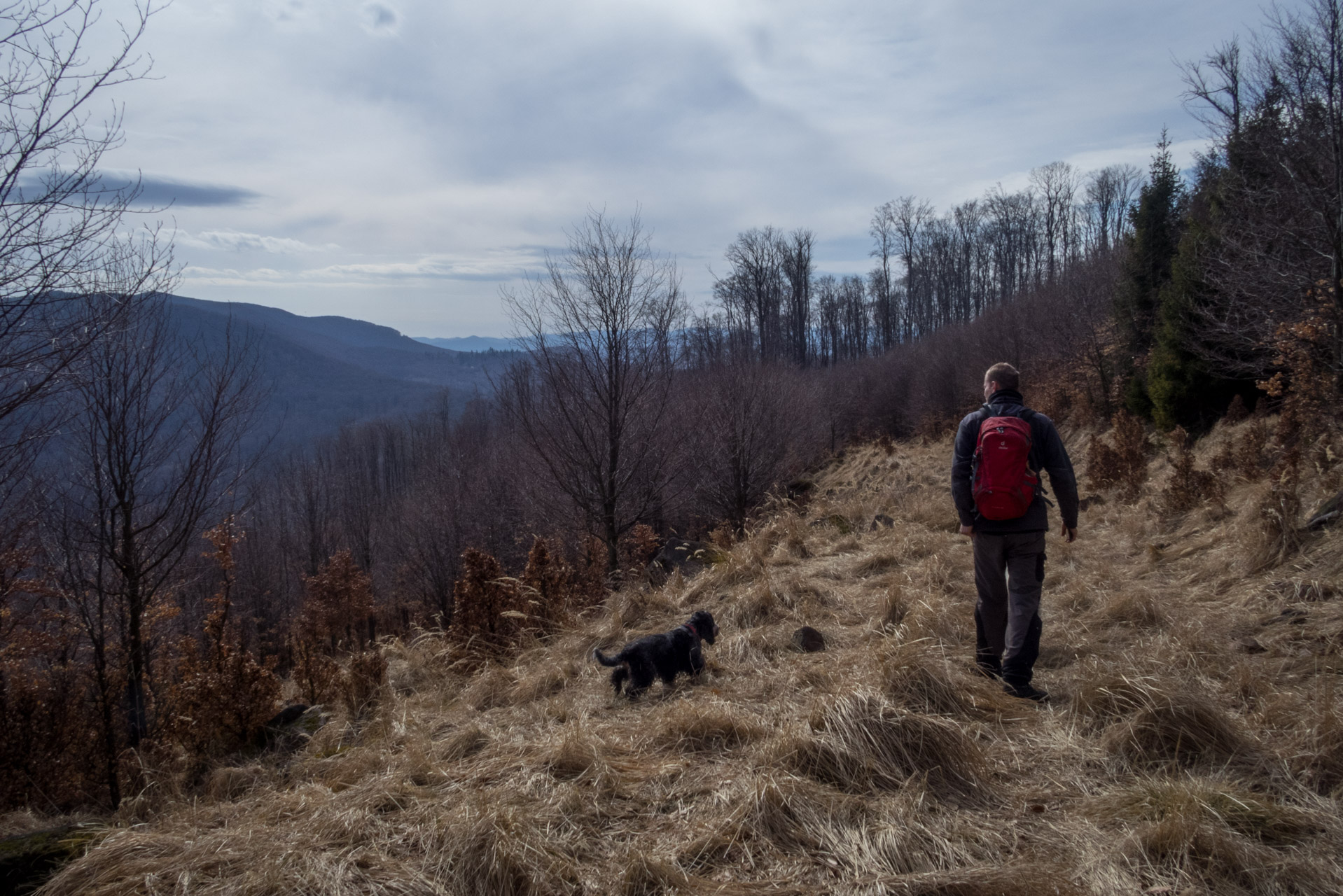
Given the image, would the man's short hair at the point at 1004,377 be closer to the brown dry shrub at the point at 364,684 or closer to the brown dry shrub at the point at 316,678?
the brown dry shrub at the point at 364,684

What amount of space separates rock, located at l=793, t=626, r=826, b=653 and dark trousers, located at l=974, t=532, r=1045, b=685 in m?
1.00

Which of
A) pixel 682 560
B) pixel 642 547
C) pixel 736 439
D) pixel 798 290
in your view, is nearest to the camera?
pixel 682 560

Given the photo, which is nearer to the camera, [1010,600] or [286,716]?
[1010,600]

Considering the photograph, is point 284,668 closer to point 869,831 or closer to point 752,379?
point 752,379

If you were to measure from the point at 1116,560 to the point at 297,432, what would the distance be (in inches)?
5974

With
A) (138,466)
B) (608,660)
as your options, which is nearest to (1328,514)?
(608,660)

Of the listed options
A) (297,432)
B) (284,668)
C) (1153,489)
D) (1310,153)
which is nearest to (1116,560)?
(1153,489)

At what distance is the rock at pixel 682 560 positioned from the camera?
757 centimetres

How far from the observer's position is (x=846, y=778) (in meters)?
2.75

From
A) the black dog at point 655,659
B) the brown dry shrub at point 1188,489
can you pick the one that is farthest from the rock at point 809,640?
the brown dry shrub at point 1188,489

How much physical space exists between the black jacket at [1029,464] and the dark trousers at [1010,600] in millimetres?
75

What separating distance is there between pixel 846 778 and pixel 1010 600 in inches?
63.6

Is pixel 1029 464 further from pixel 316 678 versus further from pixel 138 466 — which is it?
pixel 138 466

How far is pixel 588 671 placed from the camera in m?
4.73
